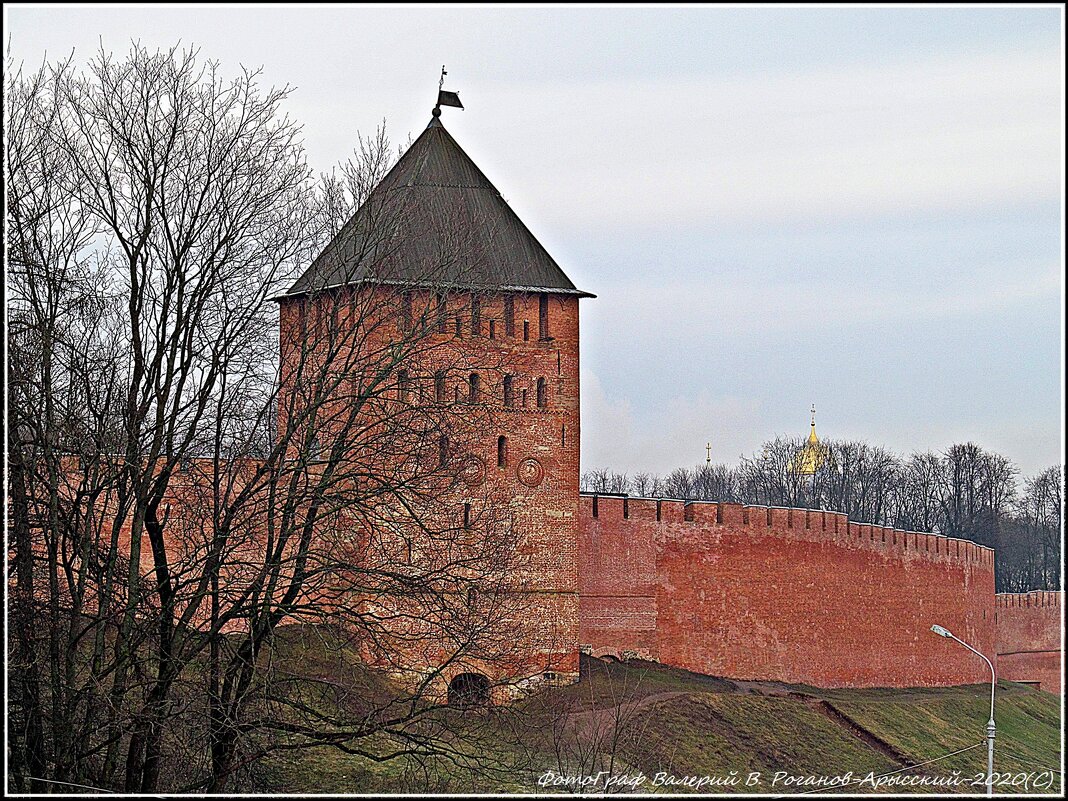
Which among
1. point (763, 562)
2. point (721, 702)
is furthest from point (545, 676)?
point (763, 562)

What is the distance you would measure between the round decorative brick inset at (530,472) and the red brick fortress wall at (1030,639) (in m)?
18.9

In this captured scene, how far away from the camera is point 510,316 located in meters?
21.6

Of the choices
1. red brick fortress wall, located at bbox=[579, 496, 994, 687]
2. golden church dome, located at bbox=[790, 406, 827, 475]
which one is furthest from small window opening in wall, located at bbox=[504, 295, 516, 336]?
golden church dome, located at bbox=[790, 406, 827, 475]

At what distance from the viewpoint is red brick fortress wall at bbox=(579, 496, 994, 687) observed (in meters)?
24.2

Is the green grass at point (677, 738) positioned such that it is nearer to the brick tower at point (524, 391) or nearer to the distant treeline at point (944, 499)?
the brick tower at point (524, 391)

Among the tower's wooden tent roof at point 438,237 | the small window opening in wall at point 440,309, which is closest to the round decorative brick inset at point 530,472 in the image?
the tower's wooden tent roof at point 438,237

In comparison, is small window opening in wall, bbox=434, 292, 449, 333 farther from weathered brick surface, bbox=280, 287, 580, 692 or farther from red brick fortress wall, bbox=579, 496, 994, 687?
red brick fortress wall, bbox=579, 496, 994, 687

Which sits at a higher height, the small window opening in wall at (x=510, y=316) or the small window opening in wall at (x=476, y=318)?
the small window opening in wall at (x=510, y=316)

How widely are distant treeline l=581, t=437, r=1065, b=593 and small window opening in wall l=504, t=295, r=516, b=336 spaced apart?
102ft

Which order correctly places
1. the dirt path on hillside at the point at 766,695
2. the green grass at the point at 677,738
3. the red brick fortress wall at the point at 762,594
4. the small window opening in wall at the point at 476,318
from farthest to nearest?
the red brick fortress wall at the point at 762,594
the dirt path on hillside at the point at 766,695
the small window opening in wall at the point at 476,318
the green grass at the point at 677,738

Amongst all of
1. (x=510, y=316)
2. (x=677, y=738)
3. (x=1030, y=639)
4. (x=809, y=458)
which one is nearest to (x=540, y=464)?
(x=510, y=316)

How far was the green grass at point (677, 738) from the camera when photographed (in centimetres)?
1540

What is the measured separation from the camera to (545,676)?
70.1 ft

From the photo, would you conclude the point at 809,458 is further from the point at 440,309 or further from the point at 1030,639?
the point at 440,309
